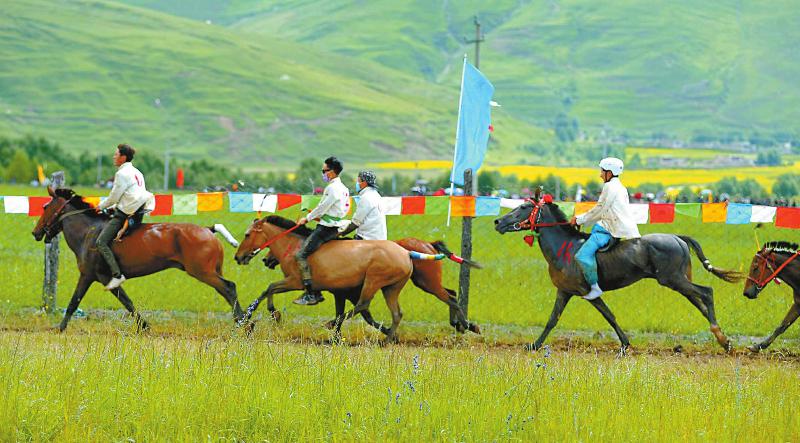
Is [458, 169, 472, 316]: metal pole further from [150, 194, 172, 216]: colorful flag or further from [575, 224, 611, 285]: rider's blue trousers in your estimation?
[150, 194, 172, 216]: colorful flag

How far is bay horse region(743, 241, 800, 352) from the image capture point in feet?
55.9

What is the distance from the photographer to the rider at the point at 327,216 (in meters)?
16.5

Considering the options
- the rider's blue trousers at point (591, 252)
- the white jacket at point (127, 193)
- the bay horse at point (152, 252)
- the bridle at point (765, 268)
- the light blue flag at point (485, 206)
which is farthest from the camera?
the light blue flag at point (485, 206)

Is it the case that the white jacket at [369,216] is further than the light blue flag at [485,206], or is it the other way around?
the light blue flag at [485,206]

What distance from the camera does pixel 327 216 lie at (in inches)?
656

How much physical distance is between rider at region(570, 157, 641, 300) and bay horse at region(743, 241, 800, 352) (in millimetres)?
2209

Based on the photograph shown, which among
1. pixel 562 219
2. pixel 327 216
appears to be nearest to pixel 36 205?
pixel 327 216

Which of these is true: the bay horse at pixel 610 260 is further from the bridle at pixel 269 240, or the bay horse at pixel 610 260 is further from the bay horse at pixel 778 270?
the bridle at pixel 269 240

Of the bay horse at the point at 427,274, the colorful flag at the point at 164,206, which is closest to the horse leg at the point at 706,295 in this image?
the bay horse at the point at 427,274

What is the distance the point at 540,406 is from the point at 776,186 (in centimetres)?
15694

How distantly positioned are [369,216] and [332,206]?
27.3 inches

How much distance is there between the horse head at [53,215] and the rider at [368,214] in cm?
426

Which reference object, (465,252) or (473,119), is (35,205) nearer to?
(465,252)

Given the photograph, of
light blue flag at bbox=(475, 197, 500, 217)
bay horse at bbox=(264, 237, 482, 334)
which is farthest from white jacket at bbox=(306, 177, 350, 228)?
light blue flag at bbox=(475, 197, 500, 217)
